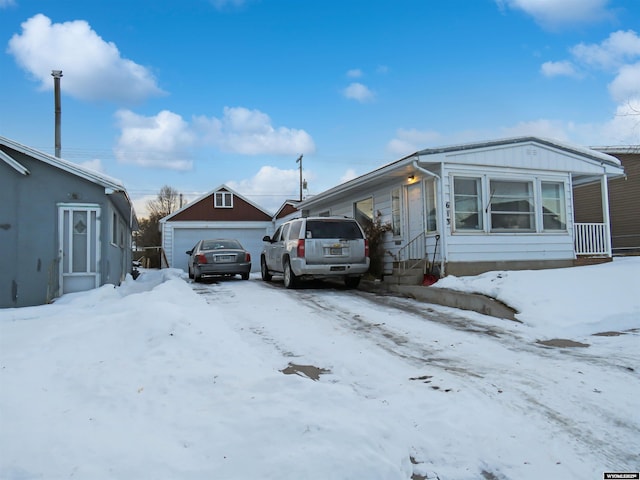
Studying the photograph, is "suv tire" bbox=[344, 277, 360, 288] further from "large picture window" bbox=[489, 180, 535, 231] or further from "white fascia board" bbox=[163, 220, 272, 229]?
"white fascia board" bbox=[163, 220, 272, 229]

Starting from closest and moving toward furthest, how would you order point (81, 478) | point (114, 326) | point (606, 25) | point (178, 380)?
point (81, 478), point (178, 380), point (114, 326), point (606, 25)

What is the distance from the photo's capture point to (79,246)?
10.5 metres

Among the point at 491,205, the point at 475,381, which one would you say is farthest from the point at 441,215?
the point at 475,381

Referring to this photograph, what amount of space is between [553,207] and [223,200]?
2020cm

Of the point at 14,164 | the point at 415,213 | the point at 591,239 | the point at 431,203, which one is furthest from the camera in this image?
the point at 591,239

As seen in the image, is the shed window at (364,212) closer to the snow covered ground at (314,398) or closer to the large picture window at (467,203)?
the large picture window at (467,203)

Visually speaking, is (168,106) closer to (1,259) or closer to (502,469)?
(1,259)

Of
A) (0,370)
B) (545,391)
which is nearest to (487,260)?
(545,391)

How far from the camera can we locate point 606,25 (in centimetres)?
1266

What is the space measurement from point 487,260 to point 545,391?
7.47 meters

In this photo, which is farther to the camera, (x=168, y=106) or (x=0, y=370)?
(x=168, y=106)

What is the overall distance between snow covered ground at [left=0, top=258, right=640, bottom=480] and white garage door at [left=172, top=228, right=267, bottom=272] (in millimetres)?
19862

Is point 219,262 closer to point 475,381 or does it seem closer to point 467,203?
point 467,203

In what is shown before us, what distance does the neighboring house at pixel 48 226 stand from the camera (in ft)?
32.9
